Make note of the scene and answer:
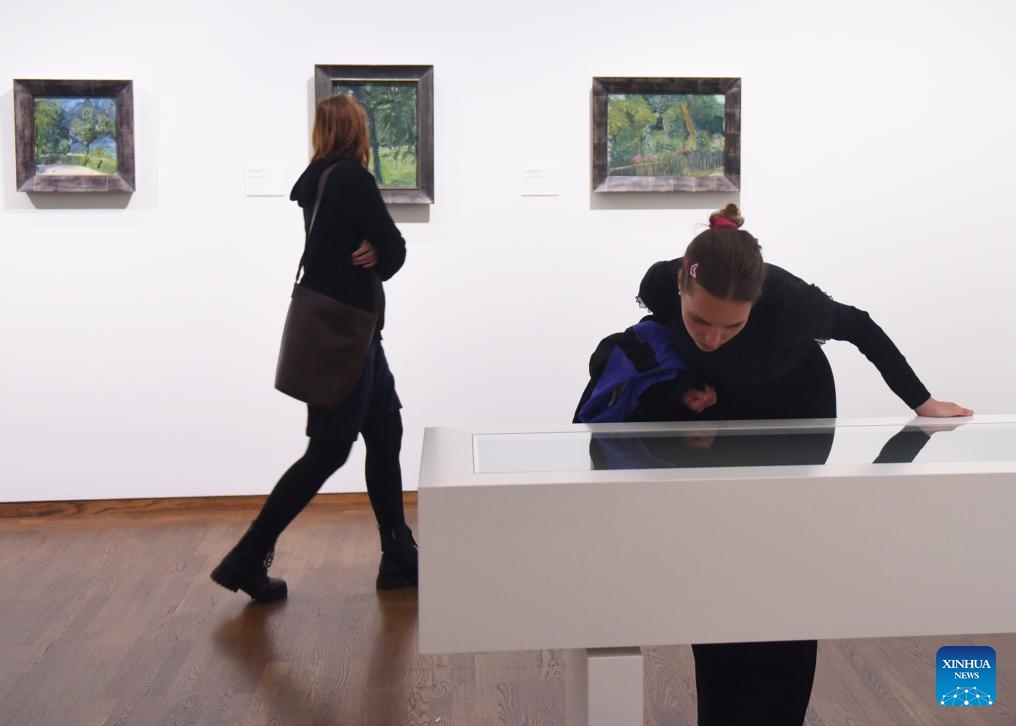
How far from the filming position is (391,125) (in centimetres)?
512

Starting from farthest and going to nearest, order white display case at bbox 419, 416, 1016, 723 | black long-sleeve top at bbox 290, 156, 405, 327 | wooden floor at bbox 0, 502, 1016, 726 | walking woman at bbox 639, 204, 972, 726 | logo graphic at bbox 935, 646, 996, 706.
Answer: black long-sleeve top at bbox 290, 156, 405, 327 → wooden floor at bbox 0, 502, 1016, 726 → walking woman at bbox 639, 204, 972, 726 → logo graphic at bbox 935, 646, 996, 706 → white display case at bbox 419, 416, 1016, 723

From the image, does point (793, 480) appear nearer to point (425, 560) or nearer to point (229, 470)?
point (425, 560)

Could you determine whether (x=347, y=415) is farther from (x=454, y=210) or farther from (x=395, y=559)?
(x=454, y=210)

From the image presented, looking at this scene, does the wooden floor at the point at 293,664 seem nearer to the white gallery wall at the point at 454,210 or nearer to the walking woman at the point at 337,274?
the walking woman at the point at 337,274

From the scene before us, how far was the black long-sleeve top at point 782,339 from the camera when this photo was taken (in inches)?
89.5

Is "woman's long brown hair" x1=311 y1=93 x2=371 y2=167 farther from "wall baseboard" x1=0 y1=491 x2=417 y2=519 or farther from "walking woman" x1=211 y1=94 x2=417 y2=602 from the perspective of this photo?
"wall baseboard" x1=0 y1=491 x2=417 y2=519

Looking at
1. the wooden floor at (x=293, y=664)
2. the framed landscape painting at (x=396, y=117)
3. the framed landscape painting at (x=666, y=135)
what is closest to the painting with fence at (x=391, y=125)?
the framed landscape painting at (x=396, y=117)

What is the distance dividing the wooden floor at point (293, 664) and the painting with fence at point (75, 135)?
1.91 metres

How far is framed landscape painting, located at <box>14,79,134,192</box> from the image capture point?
16.4 ft

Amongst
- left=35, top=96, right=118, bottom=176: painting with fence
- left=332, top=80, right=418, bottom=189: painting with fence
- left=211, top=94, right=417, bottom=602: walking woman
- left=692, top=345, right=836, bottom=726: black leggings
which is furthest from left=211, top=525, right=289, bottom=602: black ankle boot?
left=35, top=96, right=118, bottom=176: painting with fence

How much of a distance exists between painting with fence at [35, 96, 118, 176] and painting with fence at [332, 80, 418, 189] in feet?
3.65

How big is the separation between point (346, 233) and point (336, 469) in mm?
820

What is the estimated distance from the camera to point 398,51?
202 inches

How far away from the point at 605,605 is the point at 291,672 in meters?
1.90
